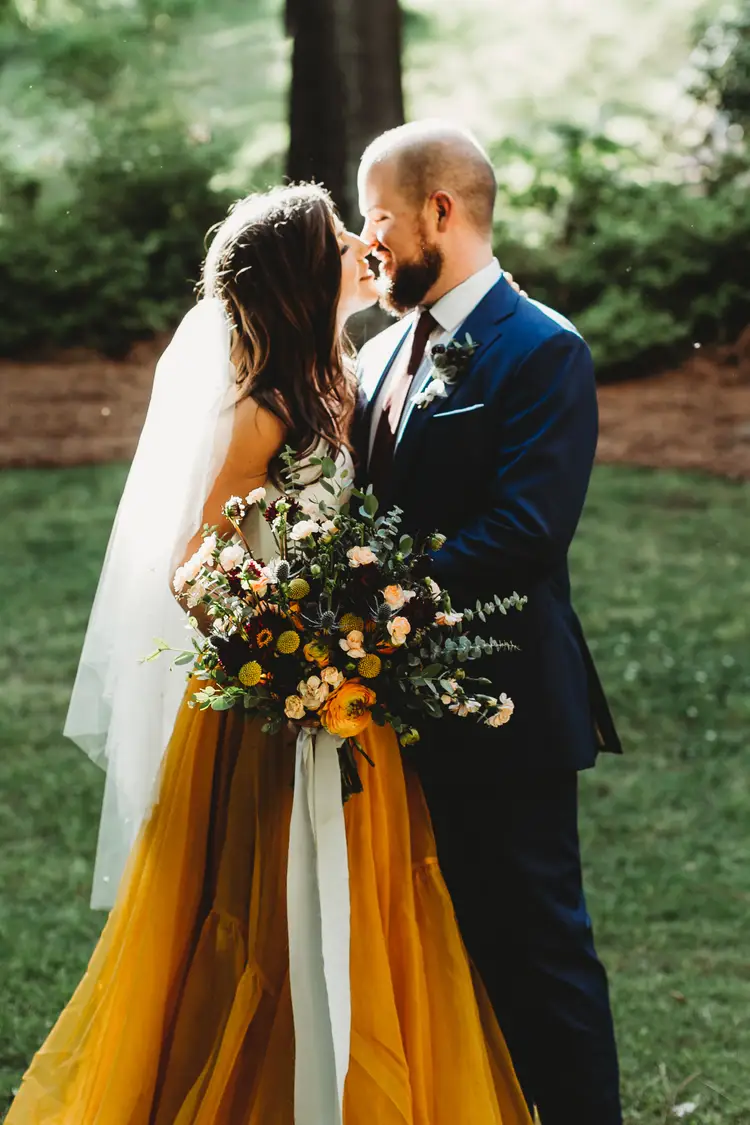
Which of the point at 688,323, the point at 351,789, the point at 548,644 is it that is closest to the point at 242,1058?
the point at 351,789

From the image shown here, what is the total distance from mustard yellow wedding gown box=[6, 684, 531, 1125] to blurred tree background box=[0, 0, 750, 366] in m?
8.50

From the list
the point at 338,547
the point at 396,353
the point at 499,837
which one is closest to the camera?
the point at 338,547

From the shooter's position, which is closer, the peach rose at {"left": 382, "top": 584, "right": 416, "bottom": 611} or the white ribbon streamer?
the peach rose at {"left": 382, "top": 584, "right": 416, "bottom": 611}

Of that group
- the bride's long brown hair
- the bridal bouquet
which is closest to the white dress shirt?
the bride's long brown hair

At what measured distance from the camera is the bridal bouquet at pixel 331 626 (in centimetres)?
271

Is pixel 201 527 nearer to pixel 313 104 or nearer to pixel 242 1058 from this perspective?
pixel 242 1058

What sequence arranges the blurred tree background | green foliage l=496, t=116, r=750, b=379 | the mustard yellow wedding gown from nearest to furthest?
the mustard yellow wedding gown
green foliage l=496, t=116, r=750, b=379
the blurred tree background

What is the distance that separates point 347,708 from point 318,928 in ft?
1.73

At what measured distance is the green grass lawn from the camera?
4.23 meters

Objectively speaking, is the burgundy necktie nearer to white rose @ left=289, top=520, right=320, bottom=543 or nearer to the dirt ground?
white rose @ left=289, top=520, right=320, bottom=543

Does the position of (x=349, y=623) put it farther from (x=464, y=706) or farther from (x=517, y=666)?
(x=517, y=666)

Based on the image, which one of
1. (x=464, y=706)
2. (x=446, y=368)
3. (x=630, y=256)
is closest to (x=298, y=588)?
(x=464, y=706)

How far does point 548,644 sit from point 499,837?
0.46m

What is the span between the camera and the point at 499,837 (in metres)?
3.18
